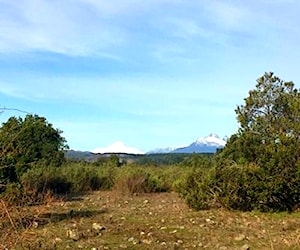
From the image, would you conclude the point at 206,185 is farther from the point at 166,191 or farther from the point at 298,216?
the point at 166,191

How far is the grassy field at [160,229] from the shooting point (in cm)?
978

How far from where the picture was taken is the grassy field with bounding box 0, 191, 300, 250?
385 inches

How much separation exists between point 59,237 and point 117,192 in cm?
994

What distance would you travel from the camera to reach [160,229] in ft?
37.1

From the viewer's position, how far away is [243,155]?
15.1 meters

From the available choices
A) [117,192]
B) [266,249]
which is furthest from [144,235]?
[117,192]

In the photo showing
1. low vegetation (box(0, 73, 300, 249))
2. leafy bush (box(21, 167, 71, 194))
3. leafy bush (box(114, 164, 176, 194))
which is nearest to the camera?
low vegetation (box(0, 73, 300, 249))

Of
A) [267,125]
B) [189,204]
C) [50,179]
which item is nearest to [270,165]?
[189,204]

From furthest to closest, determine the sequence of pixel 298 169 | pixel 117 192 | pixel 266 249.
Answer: pixel 117 192
pixel 298 169
pixel 266 249

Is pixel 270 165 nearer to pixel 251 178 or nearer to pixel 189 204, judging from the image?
pixel 251 178

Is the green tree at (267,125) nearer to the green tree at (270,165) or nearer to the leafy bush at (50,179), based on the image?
the green tree at (270,165)

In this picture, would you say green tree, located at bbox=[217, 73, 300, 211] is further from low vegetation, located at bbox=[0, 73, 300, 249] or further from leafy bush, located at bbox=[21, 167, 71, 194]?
leafy bush, located at bbox=[21, 167, 71, 194]

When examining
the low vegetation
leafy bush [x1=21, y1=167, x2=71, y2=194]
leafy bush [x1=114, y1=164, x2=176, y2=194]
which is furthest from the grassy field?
leafy bush [x1=21, y1=167, x2=71, y2=194]

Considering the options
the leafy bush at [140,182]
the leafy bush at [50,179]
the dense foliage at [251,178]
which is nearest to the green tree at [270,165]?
the dense foliage at [251,178]
